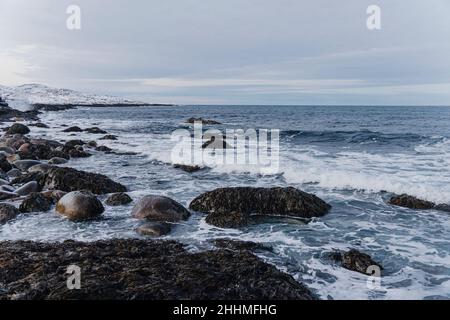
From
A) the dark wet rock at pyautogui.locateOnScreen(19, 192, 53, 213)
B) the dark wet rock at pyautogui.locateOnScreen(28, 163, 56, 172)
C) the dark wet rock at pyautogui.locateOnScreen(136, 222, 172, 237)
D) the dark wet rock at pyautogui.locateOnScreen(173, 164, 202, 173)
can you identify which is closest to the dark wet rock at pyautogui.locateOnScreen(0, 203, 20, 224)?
the dark wet rock at pyautogui.locateOnScreen(19, 192, 53, 213)

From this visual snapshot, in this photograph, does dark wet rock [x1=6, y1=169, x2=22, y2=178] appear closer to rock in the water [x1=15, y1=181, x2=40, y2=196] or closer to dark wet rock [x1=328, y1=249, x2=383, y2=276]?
rock in the water [x1=15, y1=181, x2=40, y2=196]

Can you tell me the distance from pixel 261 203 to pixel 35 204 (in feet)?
20.7

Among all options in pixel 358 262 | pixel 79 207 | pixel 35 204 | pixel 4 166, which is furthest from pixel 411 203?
pixel 4 166

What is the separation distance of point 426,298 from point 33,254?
7.13 m

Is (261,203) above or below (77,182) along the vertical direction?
below

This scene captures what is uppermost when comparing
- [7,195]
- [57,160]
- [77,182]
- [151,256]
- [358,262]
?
[57,160]

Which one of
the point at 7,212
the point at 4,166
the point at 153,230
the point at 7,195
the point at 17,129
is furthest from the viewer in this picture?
the point at 17,129

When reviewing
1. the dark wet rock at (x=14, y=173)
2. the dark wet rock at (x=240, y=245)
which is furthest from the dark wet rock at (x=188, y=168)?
the dark wet rock at (x=240, y=245)

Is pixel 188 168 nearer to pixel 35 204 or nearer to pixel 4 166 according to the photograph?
pixel 4 166

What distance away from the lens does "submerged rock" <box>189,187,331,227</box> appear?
11.2 meters

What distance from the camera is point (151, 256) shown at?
7.71m

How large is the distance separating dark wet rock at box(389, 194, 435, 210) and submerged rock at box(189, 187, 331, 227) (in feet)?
7.24

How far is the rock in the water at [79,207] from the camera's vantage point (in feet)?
34.8

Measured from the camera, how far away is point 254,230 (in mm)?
9930
